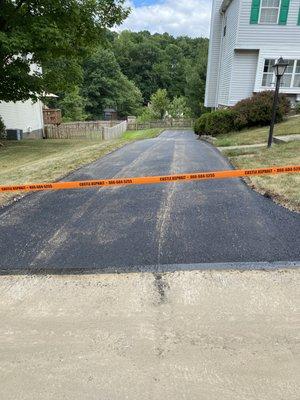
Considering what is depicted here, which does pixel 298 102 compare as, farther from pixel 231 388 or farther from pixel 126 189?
pixel 231 388

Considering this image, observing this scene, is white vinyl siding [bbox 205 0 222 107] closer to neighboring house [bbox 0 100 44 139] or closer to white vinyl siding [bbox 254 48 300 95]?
white vinyl siding [bbox 254 48 300 95]

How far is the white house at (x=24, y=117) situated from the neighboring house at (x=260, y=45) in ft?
40.0

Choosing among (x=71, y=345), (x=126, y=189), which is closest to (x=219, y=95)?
→ (x=126, y=189)

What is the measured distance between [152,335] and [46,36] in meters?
13.9

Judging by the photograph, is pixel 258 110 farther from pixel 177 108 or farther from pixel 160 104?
pixel 177 108

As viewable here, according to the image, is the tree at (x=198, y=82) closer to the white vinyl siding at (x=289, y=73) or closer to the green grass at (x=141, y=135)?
the green grass at (x=141, y=135)

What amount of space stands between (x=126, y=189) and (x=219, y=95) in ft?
63.7

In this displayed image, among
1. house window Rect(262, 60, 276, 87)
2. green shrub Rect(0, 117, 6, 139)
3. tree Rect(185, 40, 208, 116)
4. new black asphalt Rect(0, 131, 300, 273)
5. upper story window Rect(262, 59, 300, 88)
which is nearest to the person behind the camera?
new black asphalt Rect(0, 131, 300, 273)

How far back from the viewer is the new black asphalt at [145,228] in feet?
11.5

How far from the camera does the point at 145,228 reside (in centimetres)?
432

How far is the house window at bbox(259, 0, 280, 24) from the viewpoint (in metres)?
17.8

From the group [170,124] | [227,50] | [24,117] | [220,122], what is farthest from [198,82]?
[220,122]

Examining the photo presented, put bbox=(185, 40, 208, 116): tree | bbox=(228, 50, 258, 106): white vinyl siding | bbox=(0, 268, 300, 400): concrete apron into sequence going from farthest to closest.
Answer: bbox=(185, 40, 208, 116): tree, bbox=(228, 50, 258, 106): white vinyl siding, bbox=(0, 268, 300, 400): concrete apron

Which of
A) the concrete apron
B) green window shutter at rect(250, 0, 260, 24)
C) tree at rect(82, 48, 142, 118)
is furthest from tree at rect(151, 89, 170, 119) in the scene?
the concrete apron
